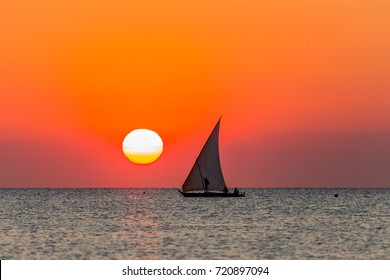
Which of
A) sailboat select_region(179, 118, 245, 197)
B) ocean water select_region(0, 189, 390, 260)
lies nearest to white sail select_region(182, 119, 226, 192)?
sailboat select_region(179, 118, 245, 197)

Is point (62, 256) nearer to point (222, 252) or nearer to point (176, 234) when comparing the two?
point (222, 252)

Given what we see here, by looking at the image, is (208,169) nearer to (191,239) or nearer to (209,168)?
(209,168)

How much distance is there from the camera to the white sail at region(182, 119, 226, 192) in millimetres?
121688

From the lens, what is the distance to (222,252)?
54750 mm

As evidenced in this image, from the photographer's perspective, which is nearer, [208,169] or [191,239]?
[191,239]

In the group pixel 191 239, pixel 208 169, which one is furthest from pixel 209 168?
Answer: pixel 191 239

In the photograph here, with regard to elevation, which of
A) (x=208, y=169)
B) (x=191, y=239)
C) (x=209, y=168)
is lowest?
(x=191, y=239)

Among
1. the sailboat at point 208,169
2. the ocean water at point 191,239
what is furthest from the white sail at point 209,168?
the ocean water at point 191,239

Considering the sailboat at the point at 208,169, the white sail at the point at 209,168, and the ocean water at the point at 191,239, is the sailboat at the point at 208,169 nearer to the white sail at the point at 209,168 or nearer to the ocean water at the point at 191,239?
the white sail at the point at 209,168

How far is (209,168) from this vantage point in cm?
12531

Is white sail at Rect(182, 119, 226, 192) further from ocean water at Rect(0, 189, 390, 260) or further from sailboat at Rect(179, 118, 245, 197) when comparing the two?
ocean water at Rect(0, 189, 390, 260)

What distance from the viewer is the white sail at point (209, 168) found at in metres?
122
